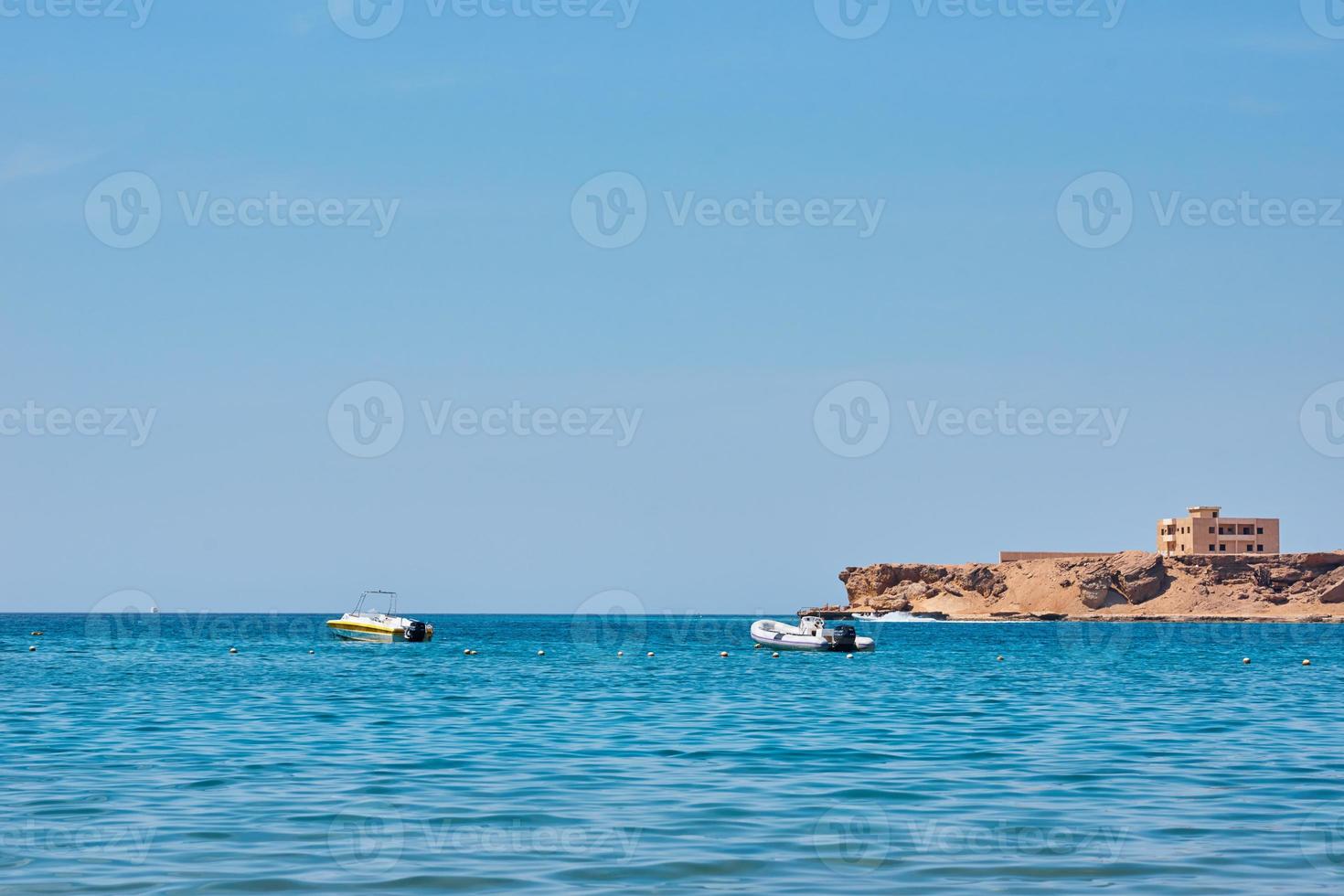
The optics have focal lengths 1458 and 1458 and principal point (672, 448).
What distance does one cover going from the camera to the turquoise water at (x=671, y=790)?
19.3 meters

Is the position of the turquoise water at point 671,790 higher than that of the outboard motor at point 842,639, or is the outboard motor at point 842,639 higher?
the turquoise water at point 671,790

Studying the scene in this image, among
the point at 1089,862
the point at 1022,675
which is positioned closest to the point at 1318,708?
the point at 1022,675

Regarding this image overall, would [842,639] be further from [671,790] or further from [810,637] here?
[671,790]

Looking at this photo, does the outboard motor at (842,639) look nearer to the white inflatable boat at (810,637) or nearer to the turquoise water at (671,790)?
the white inflatable boat at (810,637)

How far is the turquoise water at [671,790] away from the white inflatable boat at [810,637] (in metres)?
38.0

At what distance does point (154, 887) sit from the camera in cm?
1809

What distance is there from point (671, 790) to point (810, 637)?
237ft

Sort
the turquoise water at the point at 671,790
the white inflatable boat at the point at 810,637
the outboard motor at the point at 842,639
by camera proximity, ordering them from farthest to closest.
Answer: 1. the white inflatable boat at the point at 810,637
2. the outboard motor at the point at 842,639
3. the turquoise water at the point at 671,790

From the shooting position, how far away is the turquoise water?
1931 centimetres

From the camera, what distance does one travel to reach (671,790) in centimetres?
2648

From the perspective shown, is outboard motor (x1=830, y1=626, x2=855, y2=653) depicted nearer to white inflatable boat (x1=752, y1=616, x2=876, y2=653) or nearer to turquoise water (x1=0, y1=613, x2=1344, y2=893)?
white inflatable boat (x1=752, y1=616, x2=876, y2=653)

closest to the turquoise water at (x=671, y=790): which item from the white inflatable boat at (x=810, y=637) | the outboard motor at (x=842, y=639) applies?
the outboard motor at (x=842, y=639)

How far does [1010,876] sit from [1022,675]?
54.8 meters

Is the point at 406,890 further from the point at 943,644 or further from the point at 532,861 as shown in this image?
the point at 943,644
